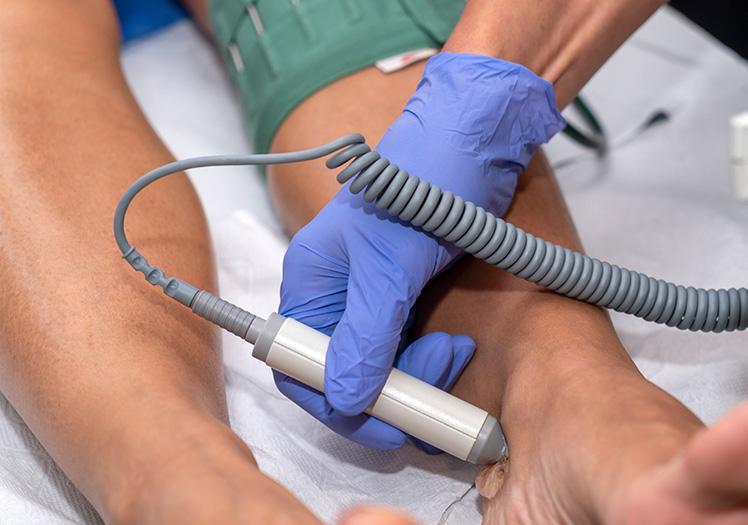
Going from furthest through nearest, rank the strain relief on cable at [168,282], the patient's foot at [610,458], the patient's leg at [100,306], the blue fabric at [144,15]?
1. the blue fabric at [144,15]
2. the strain relief on cable at [168,282]
3. the patient's leg at [100,306]
4. the patient's foot at [610,458]

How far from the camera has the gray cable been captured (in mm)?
799

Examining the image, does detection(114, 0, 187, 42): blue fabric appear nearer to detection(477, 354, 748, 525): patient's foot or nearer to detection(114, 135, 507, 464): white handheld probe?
detection(114, 135, 507, 464): white handheld probe

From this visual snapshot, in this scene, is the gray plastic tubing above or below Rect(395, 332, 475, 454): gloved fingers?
above

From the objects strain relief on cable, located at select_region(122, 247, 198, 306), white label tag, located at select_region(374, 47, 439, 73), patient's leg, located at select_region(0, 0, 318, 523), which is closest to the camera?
patient's leg, located at select_region(0, 0, 318, 523)

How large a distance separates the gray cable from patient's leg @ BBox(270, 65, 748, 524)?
69mm

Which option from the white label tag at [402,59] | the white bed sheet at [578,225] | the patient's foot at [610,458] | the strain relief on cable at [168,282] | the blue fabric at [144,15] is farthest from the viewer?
the blue fabric at [144,15]

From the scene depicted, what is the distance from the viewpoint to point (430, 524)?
92 centimetres

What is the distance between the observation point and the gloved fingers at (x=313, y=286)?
0.90 meters

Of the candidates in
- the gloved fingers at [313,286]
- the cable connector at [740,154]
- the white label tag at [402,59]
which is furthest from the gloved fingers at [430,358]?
the white label tag at [402,59]

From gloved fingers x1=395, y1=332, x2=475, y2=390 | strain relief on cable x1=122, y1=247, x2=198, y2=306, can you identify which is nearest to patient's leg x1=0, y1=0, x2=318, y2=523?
strain relief on cable x1=122, y1=247, x2=198, y2=306

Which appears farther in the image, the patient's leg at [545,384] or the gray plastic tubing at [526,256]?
the gray plastic tubing at [526,256]

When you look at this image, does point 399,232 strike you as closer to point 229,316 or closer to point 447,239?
point 447,239

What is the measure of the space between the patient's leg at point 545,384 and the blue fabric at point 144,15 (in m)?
0.69

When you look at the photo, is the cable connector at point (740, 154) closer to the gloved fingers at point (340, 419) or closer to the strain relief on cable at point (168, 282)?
the gloved fingers at point (340, 419)
